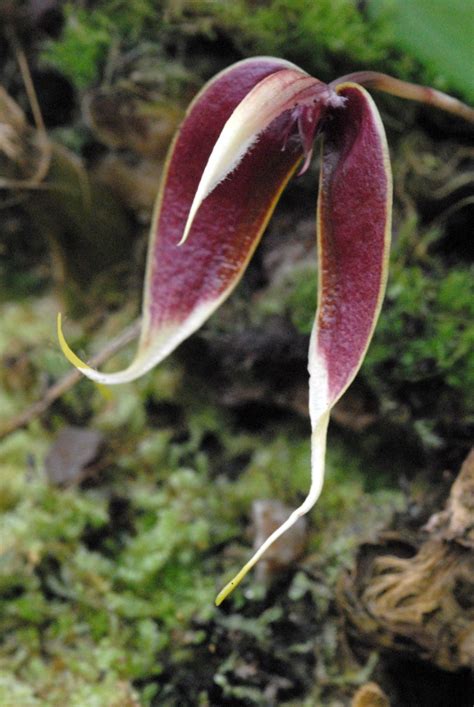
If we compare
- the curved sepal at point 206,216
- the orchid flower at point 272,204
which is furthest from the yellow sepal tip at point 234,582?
the curved sepal at point 206,216

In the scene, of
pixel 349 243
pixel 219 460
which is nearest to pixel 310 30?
pixel 349 243

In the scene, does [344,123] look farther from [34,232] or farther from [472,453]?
[34,232]

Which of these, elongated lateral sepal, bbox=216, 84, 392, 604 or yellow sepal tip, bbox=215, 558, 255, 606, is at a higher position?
elongated lateral sepal, bbox=216, 84, 392, 604

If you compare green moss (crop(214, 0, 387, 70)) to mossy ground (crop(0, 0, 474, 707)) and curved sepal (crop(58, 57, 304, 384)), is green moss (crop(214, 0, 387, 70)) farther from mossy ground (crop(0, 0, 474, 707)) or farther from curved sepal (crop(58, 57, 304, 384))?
curved sepal (crop(58, 57, 304, 384))

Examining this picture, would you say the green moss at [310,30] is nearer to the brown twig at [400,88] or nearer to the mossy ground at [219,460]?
the mossy ground at [219,460]

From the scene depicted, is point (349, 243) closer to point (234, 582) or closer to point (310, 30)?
point (234, 582)

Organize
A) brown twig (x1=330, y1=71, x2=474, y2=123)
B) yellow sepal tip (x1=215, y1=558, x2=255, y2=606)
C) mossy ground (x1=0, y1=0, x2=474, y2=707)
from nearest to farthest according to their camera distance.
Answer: yellow sepal tip (x1=215, y1=558, x2=255, y2=606)
brown twig (x1=330, y1=71, x2=474, y2=123)
mossy ground (x1=0, y1=0, x2=474, y2=707)

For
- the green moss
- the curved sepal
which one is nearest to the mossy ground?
the green moss
